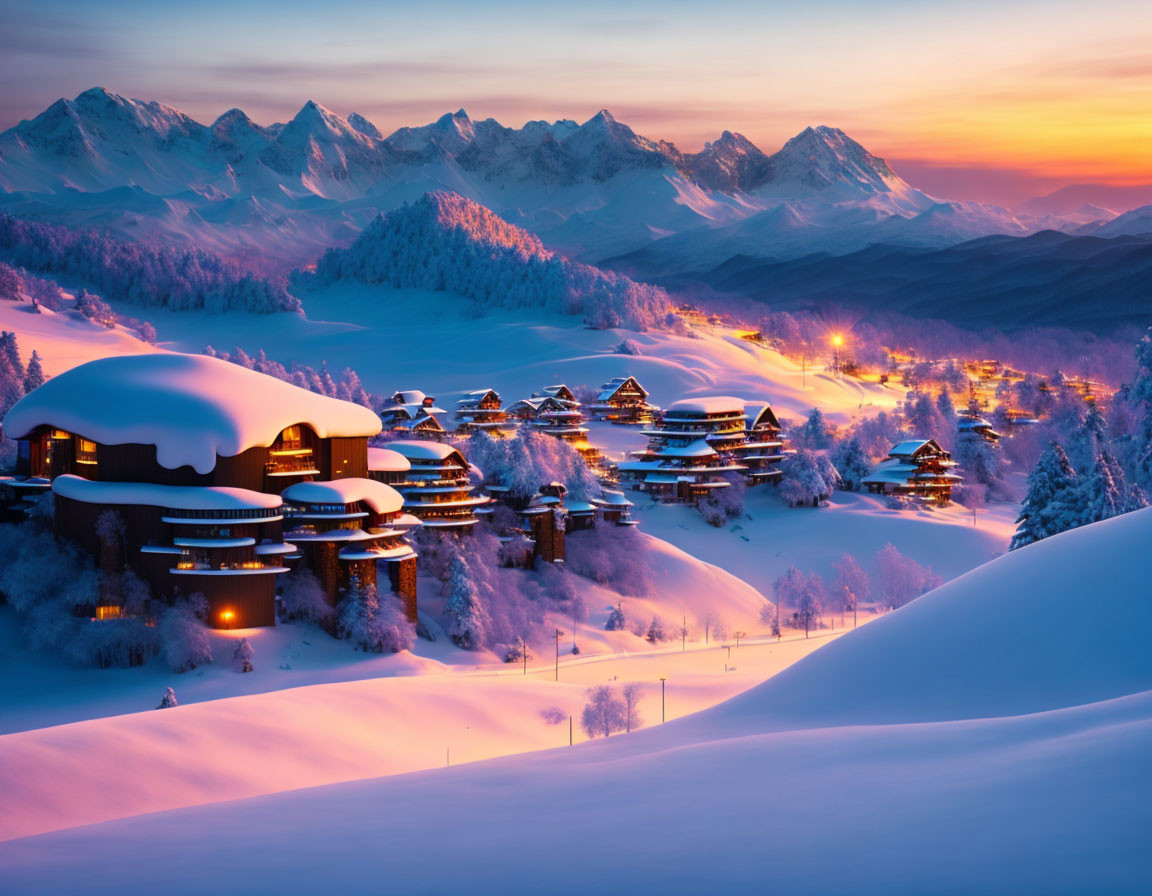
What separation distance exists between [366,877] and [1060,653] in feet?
47.9

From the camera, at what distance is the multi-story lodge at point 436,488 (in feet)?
220

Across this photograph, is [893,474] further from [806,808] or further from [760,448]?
[806,808]

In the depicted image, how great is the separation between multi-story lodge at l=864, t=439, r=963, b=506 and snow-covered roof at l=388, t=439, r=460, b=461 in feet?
138

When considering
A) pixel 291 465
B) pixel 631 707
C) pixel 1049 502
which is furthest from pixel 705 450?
pixel 631 707

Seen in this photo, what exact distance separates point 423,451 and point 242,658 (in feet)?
65.6

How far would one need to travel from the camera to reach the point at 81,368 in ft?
205

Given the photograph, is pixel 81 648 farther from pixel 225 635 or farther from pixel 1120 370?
pixel 1120 370

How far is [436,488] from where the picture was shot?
221 feet

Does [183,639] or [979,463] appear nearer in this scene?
[183,639]

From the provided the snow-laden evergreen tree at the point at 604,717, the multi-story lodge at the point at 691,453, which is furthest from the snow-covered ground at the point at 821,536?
the snow-laden evergreen tree at the point at 604,717

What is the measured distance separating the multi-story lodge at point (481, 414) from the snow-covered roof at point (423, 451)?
160 feet

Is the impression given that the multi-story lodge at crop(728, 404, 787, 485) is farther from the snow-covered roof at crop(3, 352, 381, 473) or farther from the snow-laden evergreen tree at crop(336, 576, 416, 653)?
the snow-laden evergreen tree at crop(336, 576, 416, 653)

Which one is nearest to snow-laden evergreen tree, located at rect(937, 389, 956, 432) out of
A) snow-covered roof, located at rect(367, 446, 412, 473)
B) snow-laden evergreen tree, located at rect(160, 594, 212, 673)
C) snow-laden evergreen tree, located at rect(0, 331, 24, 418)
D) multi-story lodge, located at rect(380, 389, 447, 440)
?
multi-story lodge, located at rect(380, 389, 447, 440)

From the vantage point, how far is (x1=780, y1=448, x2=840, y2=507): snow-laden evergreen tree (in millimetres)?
92062
